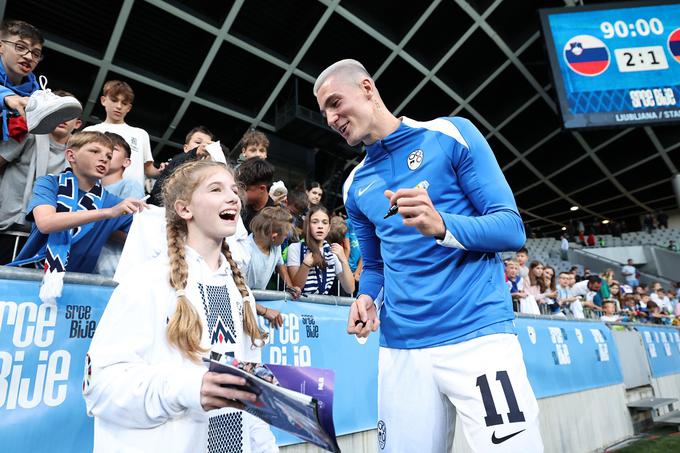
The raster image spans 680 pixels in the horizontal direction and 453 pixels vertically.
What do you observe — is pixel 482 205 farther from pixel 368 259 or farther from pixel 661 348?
pixel 661 348

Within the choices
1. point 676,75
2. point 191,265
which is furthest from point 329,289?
point 676,75

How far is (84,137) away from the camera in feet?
8.52

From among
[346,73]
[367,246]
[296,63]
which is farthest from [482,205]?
[296,63]

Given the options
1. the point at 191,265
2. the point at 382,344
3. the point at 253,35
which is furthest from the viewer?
the point at 253,35

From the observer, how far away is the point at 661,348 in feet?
25.5

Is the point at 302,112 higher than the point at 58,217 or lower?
higher

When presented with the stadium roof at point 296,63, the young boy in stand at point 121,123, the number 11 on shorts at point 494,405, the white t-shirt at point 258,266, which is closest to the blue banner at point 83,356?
the white t-shirt at point 258,266

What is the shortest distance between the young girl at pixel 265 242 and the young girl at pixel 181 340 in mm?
1498

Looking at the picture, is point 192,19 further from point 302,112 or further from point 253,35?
point 302,112

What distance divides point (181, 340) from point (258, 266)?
196cm

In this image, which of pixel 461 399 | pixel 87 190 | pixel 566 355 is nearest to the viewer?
pixel 461 399

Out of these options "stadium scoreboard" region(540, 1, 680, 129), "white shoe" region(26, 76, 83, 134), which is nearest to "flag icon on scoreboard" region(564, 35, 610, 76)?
"stadium scoreboard" region(540, 1, 680, 129)

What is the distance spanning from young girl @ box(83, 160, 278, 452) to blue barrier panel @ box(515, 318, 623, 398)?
3.72 meters

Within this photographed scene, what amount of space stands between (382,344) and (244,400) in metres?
0.83
